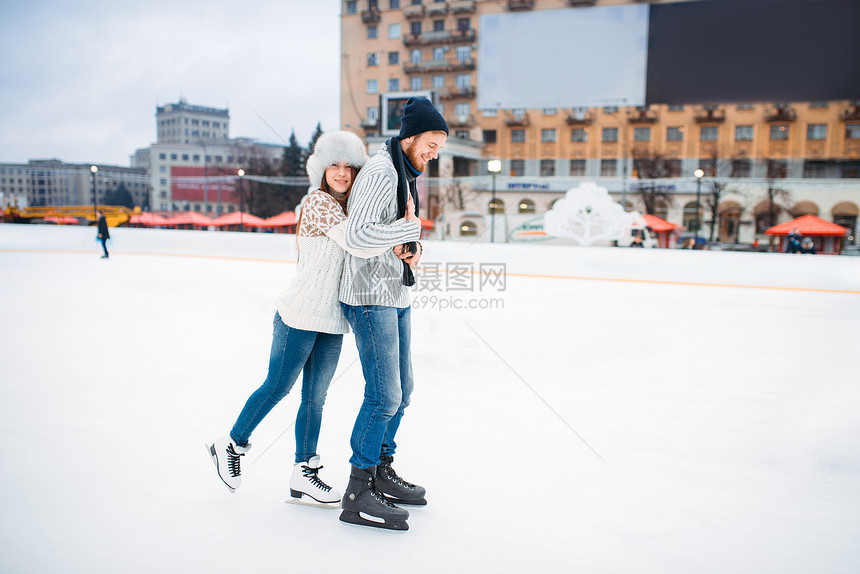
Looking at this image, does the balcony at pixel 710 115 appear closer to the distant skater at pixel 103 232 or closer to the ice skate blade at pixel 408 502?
the distant skater at pixel 103 232

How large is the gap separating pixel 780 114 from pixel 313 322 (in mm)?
34441

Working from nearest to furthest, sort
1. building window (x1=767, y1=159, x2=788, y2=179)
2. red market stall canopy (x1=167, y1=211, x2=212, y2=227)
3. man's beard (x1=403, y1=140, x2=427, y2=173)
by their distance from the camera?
man's beard (x1=403, y1=140, x2=427, y2=173), red market stall canopy (x1=167, y1=211, x2=212, y2=227), building window (x1=767, y1=159, x2=788, y2=179)

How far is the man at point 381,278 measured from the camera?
1.54 metres

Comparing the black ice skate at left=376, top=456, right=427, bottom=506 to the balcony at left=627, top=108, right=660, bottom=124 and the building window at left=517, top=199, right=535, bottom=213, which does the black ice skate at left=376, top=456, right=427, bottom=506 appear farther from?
the balcony at left=627, top=108, right=660, bottom=124

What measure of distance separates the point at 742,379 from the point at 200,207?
2677 inches

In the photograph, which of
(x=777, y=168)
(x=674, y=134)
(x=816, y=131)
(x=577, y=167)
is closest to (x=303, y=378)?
(x=577, y=167)

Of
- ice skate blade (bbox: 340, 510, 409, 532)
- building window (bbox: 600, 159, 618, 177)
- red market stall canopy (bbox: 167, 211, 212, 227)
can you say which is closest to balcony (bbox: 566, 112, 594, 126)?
building window (bbox: 600, 159, 618, 177)

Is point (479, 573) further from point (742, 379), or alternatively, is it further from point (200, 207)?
point (200, 207)

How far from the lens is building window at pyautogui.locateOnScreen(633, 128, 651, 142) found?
3133 centimetres

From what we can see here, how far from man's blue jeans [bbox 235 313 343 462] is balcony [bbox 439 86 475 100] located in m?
34.0

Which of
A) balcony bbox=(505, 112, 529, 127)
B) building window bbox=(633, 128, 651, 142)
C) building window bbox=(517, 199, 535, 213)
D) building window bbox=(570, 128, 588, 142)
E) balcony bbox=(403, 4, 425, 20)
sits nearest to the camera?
building window bbox=(517, 199, 535, 213)

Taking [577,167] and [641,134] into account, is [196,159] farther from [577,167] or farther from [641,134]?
[641,134]

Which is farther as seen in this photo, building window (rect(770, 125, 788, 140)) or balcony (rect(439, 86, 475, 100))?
balcony (rect(439, 86, 475, 100))

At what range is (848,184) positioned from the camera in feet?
78.3
